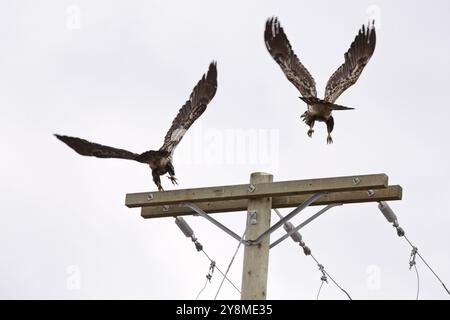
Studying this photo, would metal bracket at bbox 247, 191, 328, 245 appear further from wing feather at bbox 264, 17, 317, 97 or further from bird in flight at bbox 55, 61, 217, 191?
wing feather at bbox 264, 17, 317, 97

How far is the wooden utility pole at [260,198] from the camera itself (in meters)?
10.6

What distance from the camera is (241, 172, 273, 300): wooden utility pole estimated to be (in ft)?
35.0

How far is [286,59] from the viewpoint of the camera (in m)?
14.8

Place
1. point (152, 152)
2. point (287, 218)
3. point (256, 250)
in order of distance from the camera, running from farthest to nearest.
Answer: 1. point (152, 152)
2. point (256, 250)
3. point (287, 218)

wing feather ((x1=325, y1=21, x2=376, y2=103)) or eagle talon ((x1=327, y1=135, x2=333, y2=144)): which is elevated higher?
wing feather ((x1=325, y1=21, x2=376, y2=103))

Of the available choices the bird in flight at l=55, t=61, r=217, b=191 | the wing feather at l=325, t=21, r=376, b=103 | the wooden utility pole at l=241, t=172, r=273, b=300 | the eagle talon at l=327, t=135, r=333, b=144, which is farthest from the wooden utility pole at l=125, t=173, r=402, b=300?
the wing feather at l=325, t=21, r=376, b=103

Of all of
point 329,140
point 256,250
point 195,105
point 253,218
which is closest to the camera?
point 256,250

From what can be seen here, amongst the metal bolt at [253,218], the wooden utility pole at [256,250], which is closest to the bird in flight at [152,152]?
the wooden utility pole at [256,250]

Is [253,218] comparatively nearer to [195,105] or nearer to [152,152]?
[152,152]

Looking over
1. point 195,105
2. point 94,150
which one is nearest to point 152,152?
point 94,150

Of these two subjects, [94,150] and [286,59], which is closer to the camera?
[94,150]

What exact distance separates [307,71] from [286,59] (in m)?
0.47
